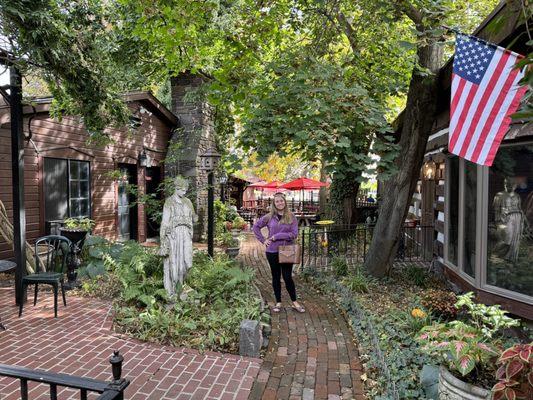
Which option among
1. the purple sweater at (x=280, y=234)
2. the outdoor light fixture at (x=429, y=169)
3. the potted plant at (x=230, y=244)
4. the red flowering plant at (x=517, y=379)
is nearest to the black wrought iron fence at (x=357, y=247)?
the outdoor light fixture at (x=429, y=169)

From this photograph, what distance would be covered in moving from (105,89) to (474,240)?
6264 mm

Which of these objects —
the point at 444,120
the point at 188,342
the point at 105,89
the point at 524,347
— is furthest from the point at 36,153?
the point at 524,347

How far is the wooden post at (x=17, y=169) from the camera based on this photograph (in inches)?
211

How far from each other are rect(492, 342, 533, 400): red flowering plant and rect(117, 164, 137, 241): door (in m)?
10.1

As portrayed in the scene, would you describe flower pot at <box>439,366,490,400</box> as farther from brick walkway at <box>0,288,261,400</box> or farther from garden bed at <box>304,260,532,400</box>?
brick walkway at <box>0,288,261,400</box>

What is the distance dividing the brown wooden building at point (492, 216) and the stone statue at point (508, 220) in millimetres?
14

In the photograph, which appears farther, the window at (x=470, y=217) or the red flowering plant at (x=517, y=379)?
the window at (x=470, y=217)

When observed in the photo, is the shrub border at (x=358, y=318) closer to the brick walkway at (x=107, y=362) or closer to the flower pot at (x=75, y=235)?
the brick walkway at (x=107, y=362)

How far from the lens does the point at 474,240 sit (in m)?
6.00

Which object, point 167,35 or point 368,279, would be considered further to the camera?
point 368,279

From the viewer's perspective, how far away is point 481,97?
3.78 metres

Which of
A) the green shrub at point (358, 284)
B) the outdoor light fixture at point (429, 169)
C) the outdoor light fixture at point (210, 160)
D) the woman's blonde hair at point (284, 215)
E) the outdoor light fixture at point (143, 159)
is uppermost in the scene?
the outdoor light fixture at point (143, 159)

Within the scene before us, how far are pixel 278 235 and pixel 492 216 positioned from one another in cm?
303

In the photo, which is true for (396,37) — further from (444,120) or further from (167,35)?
(167,35)
